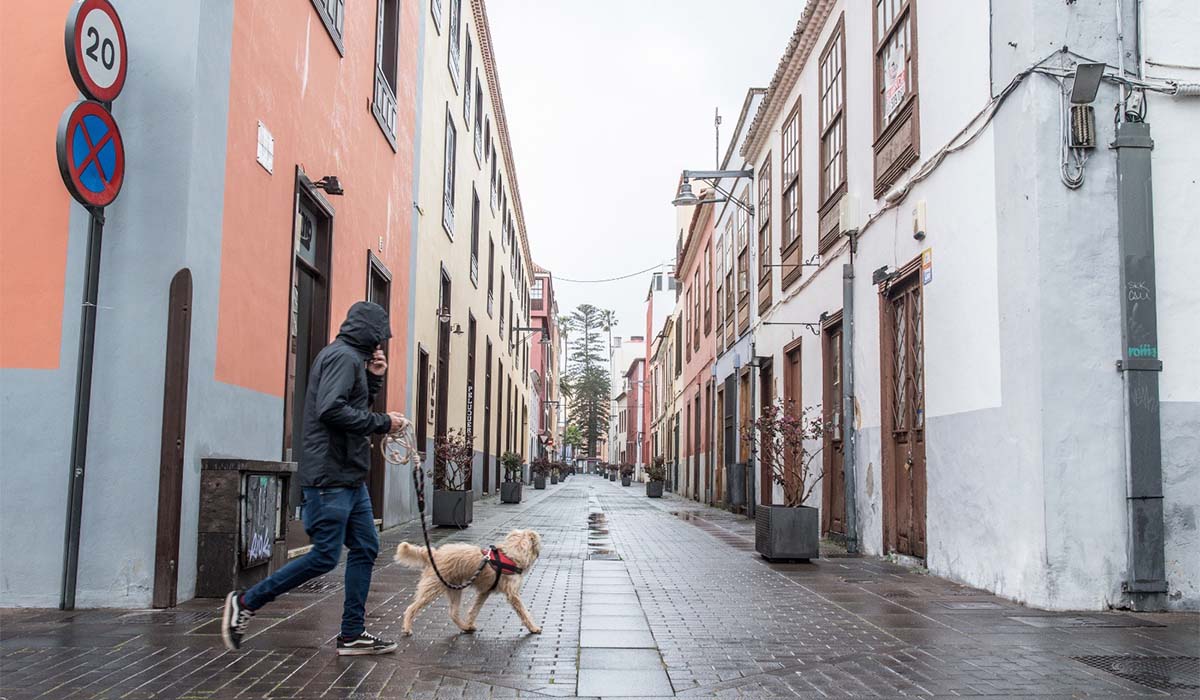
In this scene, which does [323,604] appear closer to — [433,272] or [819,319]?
[819,319]

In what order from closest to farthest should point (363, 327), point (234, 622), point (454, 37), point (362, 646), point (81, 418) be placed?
point (234, 622) < point (362, 646) < point (363, 327) < point (81, 418) < point (454, 37)

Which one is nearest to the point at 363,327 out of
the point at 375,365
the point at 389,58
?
the point at 375,365

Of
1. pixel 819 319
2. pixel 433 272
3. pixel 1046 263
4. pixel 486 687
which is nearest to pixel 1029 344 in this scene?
pixel 1046 263

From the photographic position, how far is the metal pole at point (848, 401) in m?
10.6

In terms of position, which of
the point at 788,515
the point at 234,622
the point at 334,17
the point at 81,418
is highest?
the point at 334,17

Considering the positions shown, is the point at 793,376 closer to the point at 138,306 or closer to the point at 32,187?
the point at 138,306

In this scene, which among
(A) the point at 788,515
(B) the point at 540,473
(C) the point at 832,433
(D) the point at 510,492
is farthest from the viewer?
(B) the point at 540,473

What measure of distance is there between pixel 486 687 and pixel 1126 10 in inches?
244

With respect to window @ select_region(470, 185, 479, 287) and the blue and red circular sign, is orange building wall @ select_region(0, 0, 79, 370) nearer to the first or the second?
the blue and red circular sign

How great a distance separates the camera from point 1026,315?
6.68 metres

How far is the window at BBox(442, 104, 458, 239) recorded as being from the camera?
17.0m

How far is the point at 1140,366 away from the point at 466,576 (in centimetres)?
458

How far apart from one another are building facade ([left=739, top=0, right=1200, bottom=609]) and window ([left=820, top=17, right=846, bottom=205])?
168 cm

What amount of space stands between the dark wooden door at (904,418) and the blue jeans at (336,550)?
18.6ft
